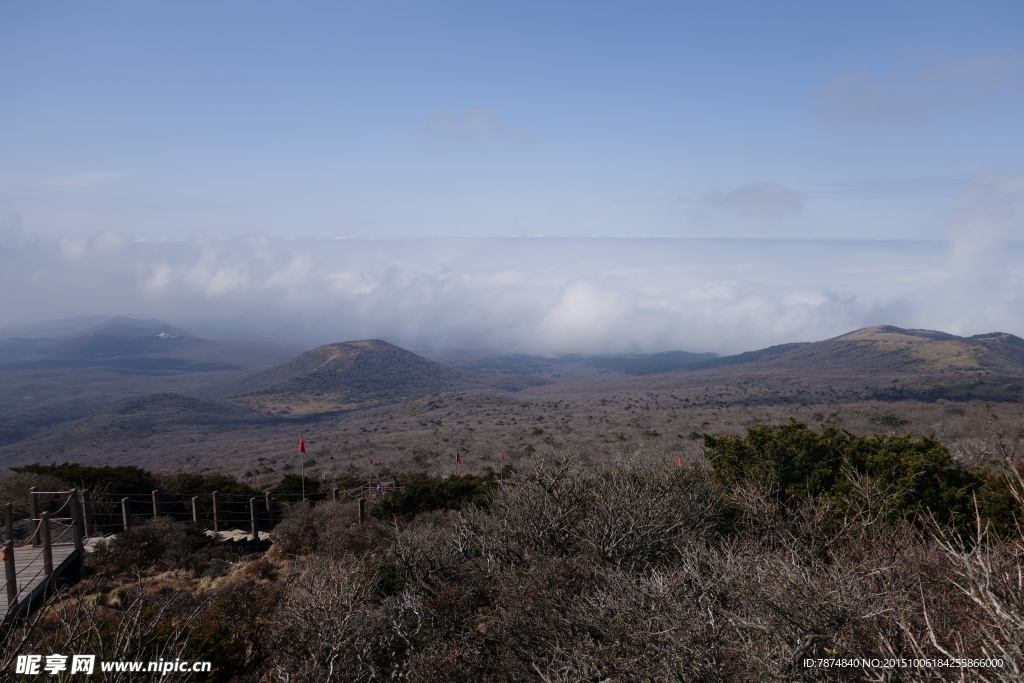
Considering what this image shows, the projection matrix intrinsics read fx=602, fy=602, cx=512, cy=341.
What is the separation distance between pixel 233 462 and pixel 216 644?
40643mm

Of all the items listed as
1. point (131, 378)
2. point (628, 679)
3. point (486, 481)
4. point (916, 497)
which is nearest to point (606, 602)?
point (628, 679)

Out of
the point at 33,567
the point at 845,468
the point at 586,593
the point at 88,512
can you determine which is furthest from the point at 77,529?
the point at 845,468

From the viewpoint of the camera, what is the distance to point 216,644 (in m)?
7.75

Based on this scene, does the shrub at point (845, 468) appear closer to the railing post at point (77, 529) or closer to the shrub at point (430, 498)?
the shrub at point (430, 498)

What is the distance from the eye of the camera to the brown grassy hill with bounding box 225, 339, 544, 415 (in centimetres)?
10838

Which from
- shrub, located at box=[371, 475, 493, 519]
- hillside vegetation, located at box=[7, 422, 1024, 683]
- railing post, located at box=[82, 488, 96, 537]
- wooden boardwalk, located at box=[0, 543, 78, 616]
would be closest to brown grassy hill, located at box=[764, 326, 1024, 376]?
shrub, located at box=[371, 475, 493, 519]

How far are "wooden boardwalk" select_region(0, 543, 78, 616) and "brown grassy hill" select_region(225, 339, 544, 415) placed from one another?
288 feet

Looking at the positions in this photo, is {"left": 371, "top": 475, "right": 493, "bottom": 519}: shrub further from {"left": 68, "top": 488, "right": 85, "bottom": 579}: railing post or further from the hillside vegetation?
{"left": 68, "top": 488, "right": 85, "bottom": 579}: railing post

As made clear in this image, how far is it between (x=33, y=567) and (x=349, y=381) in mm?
111050

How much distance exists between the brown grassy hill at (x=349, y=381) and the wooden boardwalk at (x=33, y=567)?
87757 mm

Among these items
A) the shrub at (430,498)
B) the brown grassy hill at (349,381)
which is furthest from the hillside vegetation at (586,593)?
the brown grassy hill at (349,381)

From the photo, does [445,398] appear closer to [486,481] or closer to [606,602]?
[486,481]

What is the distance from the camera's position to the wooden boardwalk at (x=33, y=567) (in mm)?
9797

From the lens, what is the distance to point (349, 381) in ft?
394
